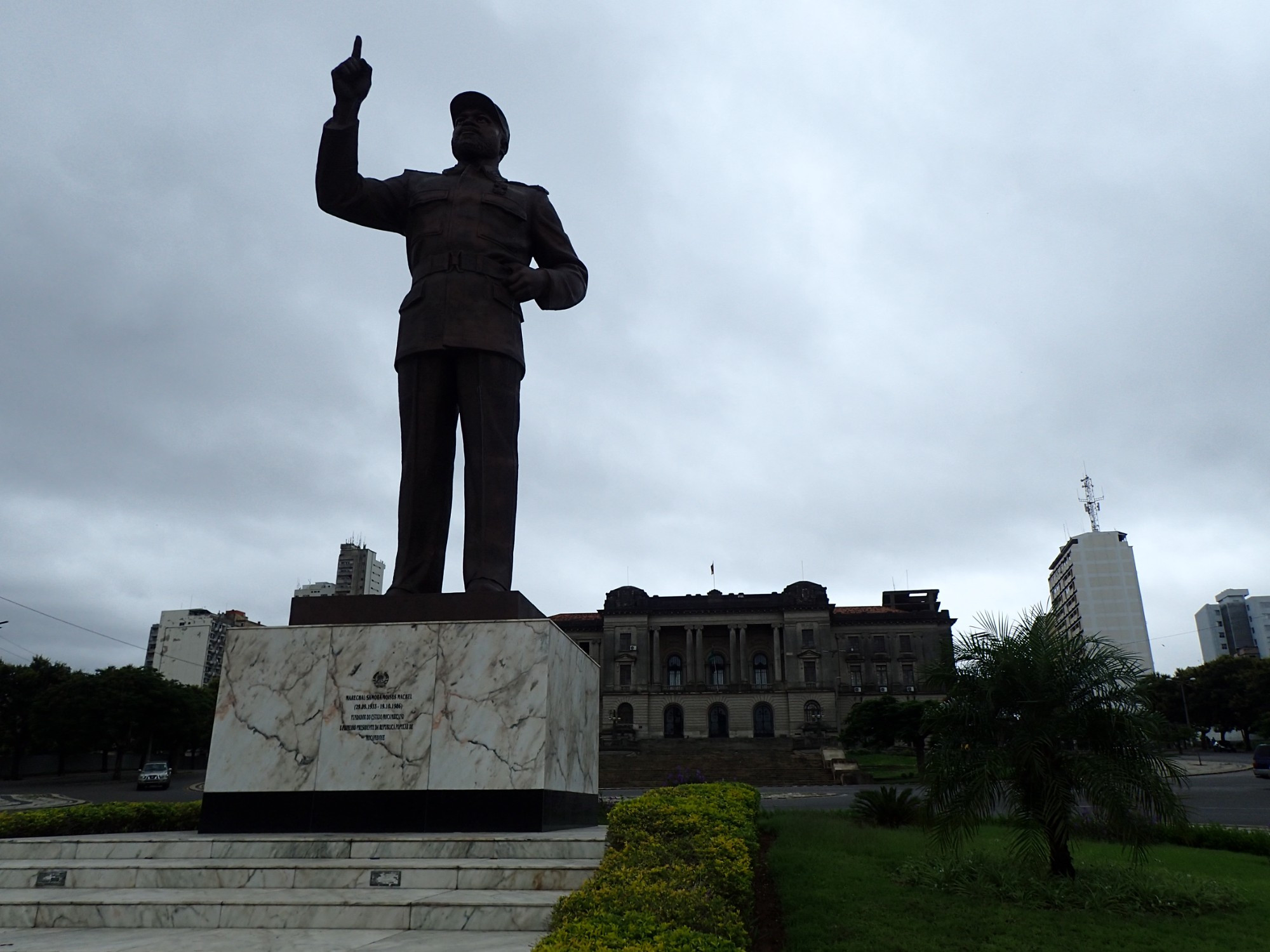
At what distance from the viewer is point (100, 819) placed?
755 centimetres

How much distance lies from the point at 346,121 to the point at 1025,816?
7989mm

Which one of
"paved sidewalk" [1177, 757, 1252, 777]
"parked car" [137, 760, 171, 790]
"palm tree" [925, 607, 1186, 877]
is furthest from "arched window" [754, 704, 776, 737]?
"palm tree" [925, 607, 1186, 877]

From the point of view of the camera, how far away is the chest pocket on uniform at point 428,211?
26.8 feet

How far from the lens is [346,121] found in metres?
7.54

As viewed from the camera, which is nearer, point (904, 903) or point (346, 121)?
point (904, 903)

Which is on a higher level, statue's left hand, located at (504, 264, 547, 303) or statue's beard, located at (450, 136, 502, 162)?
statue's beard, located at (450, 136, 502, 162)

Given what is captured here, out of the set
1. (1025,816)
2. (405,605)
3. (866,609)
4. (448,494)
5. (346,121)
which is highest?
(866,609)

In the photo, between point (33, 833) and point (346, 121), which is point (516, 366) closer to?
point (346, 121)

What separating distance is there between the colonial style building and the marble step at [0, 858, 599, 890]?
61.8 meters

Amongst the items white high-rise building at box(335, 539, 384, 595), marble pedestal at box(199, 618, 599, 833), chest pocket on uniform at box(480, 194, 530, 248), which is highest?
white high-rise building at box(335, 539, 384, 595)

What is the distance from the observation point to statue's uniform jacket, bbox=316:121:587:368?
25.7ft

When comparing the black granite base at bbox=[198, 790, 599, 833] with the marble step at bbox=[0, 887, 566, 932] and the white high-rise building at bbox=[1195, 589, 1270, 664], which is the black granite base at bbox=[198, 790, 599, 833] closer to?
the marble step at bbox=[0, 887, 566, 932]

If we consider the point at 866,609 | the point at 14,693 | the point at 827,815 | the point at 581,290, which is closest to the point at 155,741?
the point at 14,693

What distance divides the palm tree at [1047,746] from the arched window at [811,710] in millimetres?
61031
